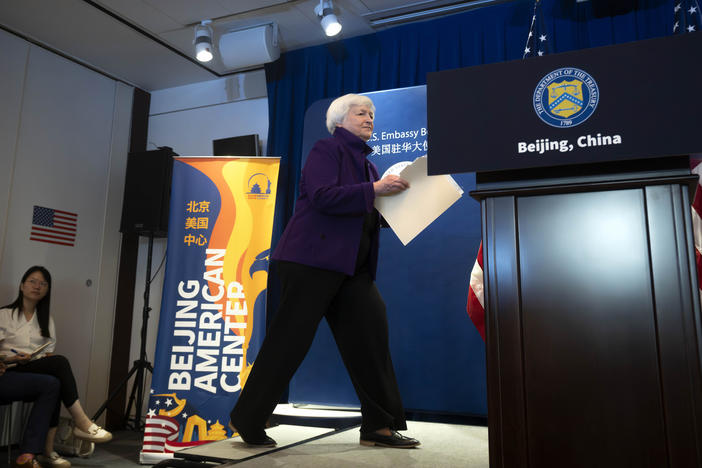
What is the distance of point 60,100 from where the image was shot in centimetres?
423

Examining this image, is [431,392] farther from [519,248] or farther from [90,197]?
[90,197]

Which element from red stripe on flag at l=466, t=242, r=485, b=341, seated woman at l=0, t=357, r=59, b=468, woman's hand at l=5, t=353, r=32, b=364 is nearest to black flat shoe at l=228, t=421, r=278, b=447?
red stripe on flag at l=466, t=242, r=485, b=341

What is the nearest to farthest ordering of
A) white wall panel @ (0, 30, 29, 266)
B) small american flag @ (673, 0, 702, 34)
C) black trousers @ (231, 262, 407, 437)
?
black trousers @ (231, 262, 407, 437) → small american flag @ (673, 0, 702, 34) → white wall panel @ (0, 30, 29, 266)

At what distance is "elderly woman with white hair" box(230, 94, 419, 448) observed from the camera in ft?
5.74

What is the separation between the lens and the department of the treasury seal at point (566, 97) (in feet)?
2.91

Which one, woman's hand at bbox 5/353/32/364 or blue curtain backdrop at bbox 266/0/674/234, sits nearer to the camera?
blue curtain backdrop at bbox 266/0/674/234

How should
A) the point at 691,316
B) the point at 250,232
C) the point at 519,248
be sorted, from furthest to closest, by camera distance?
1. the point at 250,232
2. the point at 519,248
3. the point at 691,316

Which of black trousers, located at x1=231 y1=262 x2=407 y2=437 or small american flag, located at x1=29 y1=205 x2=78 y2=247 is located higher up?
small american flag, located at x1=29 y1=205 x2=78 y2=247

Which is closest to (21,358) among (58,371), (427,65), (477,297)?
(58,371)

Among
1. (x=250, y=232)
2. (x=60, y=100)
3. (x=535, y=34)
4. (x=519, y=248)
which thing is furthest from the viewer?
(x=60, y=100)

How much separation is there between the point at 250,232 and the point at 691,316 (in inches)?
110

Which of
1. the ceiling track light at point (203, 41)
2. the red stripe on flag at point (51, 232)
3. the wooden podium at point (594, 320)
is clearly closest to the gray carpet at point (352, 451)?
the wooden podium at point (594, 320)

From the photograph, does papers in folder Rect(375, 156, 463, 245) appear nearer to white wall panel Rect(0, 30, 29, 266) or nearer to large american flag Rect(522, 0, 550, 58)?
large american flag Rect(522, 0, 550, 58)

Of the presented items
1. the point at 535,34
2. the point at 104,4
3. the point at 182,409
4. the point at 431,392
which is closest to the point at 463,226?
the point at 431,392
